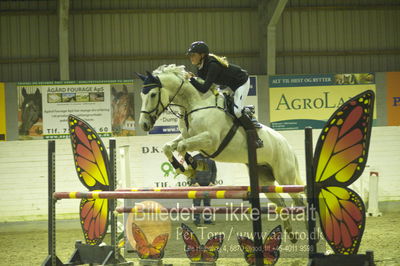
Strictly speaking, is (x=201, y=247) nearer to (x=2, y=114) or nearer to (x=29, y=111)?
(x=29, y=111)

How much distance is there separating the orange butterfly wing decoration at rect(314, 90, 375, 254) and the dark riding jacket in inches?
51.3

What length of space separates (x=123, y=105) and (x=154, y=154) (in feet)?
3.42

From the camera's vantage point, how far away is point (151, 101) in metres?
4.89

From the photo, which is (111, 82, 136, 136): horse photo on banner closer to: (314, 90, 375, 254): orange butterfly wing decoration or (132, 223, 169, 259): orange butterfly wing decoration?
(132, 223, 169, 259): orange butterfly wing decoration

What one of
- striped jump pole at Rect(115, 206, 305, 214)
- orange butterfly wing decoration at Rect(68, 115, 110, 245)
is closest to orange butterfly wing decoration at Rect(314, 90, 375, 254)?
striped jump pole at Rect(115, 206, 305, 214)

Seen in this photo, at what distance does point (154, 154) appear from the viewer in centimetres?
1007

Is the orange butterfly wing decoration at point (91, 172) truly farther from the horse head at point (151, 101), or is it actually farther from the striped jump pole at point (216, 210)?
the horse head at point (151, 101)

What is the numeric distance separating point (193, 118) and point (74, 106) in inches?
209

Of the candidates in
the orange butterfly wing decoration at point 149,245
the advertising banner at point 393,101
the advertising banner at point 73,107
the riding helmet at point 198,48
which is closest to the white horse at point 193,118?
the riding helmet at point 198,48

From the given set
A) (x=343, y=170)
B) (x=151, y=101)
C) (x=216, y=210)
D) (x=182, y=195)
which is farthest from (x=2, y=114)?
(x=343, y=170)

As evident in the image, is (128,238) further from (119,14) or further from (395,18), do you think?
(395,18)

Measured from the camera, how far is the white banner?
9.80 m

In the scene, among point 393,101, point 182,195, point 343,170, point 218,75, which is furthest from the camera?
point 393,101

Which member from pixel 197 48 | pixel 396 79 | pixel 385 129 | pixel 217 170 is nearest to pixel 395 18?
pixel 396 79
